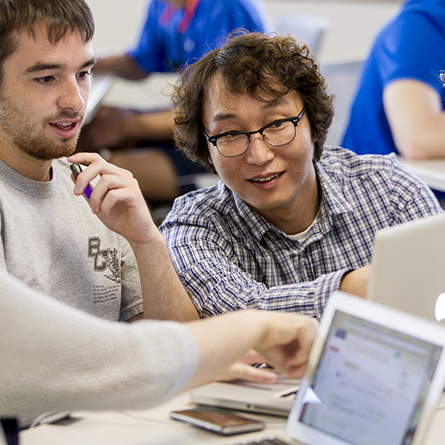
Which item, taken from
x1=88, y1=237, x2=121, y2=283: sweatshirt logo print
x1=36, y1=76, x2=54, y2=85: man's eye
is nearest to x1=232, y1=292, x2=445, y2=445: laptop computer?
x1=88, y1=237, x2=121, y2=283: sweatshirt logo print

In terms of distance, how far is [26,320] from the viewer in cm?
77

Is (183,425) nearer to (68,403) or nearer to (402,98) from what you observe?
(68,403)

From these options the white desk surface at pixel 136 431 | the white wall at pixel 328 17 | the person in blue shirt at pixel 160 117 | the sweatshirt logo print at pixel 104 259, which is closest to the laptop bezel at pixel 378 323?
the white desk surface at pixel 136 431

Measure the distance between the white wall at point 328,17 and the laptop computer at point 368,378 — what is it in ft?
14.8

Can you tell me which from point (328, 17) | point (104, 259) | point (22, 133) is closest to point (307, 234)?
point (104, 259)

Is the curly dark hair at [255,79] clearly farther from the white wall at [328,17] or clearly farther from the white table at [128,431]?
the white wall at [328,17]

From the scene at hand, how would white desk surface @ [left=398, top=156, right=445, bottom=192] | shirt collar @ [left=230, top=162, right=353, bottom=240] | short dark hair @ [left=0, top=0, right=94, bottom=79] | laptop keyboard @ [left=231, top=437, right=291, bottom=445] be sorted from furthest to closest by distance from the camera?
white desk surface @ [left=398, top=156, right=445, bottom=192] < shirt collar @ [left=230, top=162, right=353, bottom=240] < short dark hair @ [left=0, top=0, right=94, bottom=79] < laptop keyboard @ [left=231, top=437, right=291, bottom=445]

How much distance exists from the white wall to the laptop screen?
14.8ft

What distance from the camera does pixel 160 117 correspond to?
10.8ft

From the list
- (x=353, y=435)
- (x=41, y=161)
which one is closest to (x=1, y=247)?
(x=41, y=161)

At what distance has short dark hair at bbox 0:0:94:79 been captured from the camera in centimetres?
129

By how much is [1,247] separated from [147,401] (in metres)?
0.57

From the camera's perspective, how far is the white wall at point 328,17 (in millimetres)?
4965

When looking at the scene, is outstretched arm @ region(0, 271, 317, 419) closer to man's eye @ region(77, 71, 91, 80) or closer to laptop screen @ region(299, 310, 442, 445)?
laptop screen @ region(299, 310, 442, 445)
